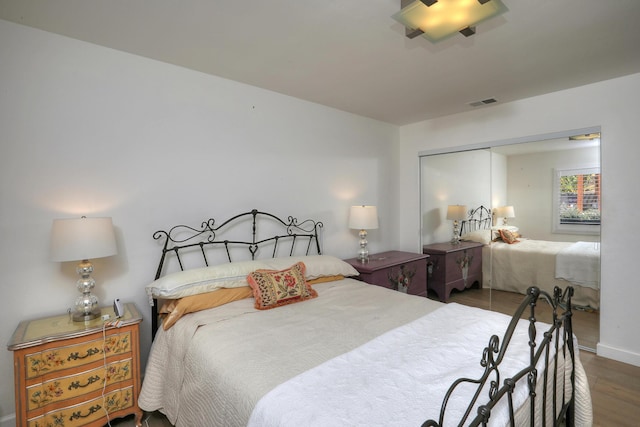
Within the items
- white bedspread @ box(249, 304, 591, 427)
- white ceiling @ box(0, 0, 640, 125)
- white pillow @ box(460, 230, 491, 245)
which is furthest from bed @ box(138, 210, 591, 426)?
white pillow @ box(460, 230, 491, 245)

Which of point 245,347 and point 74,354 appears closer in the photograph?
point 245,347

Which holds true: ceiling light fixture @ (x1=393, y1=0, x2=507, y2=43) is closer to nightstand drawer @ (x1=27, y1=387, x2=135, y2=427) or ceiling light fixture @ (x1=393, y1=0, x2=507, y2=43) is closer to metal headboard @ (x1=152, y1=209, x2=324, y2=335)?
metal headboard @ (x1=152, y1=209, x2=324, y2=335)

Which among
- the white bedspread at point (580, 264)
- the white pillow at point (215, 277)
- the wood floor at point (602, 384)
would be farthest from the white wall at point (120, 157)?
the white bedspread at point (580, 264)

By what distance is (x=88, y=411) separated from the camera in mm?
1769

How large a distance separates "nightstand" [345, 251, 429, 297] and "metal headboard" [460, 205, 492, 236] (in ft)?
1.96

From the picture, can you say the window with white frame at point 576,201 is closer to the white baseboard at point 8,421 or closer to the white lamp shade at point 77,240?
the white lamp shade at point 77,240

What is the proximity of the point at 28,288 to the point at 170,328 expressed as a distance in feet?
2.95

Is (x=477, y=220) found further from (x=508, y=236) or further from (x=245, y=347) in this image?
(x=245, y=347)

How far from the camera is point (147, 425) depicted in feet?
6.41

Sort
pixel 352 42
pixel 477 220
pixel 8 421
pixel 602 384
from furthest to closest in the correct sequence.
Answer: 1. pixel 477 220
2. pixel 602 384
3. pixel 352 42
4. pixel 8 421

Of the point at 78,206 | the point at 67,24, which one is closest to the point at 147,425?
the point at 78,206

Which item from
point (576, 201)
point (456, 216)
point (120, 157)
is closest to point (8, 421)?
point (120, 157)

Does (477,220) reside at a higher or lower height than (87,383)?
higher

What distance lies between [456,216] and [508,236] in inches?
24.4
